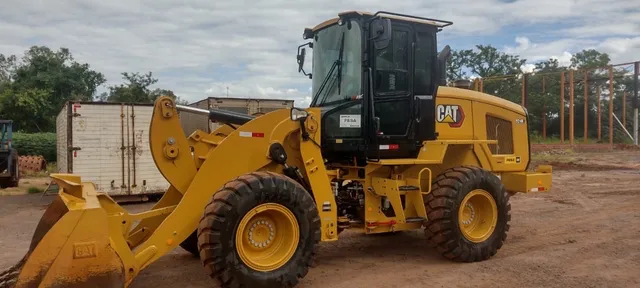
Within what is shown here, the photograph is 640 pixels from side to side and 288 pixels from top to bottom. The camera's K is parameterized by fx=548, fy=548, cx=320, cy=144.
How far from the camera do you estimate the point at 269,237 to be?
5.35m

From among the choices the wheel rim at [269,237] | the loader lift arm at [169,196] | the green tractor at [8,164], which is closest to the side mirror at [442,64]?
the loader lift arm at [169,196]

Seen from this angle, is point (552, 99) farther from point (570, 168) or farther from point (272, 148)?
point (272, 148)

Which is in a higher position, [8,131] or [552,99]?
[552,99]

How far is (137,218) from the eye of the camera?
5.23 m

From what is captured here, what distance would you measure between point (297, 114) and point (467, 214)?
8.44 feet

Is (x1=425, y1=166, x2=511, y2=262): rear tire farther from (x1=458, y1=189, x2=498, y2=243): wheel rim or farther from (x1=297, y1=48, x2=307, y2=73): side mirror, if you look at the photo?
(x1=297, y1=48, x2=307, y2=73): side mirror

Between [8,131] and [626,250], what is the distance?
644 inches

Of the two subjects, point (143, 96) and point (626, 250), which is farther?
point (143, 96)

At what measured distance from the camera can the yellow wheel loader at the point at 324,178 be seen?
15.7 feet

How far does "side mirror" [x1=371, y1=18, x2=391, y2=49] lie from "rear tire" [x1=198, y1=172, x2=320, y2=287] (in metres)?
1.85

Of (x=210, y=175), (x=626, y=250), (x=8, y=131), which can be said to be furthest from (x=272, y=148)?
(x=8, y=131)

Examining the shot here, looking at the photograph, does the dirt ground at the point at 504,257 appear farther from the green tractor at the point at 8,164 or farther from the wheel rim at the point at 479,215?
the green tractor at the point at 8,164

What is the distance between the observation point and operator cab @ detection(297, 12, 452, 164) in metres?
6.29

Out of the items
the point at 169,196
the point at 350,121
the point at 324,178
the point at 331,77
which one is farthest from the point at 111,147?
the point at 324,178
